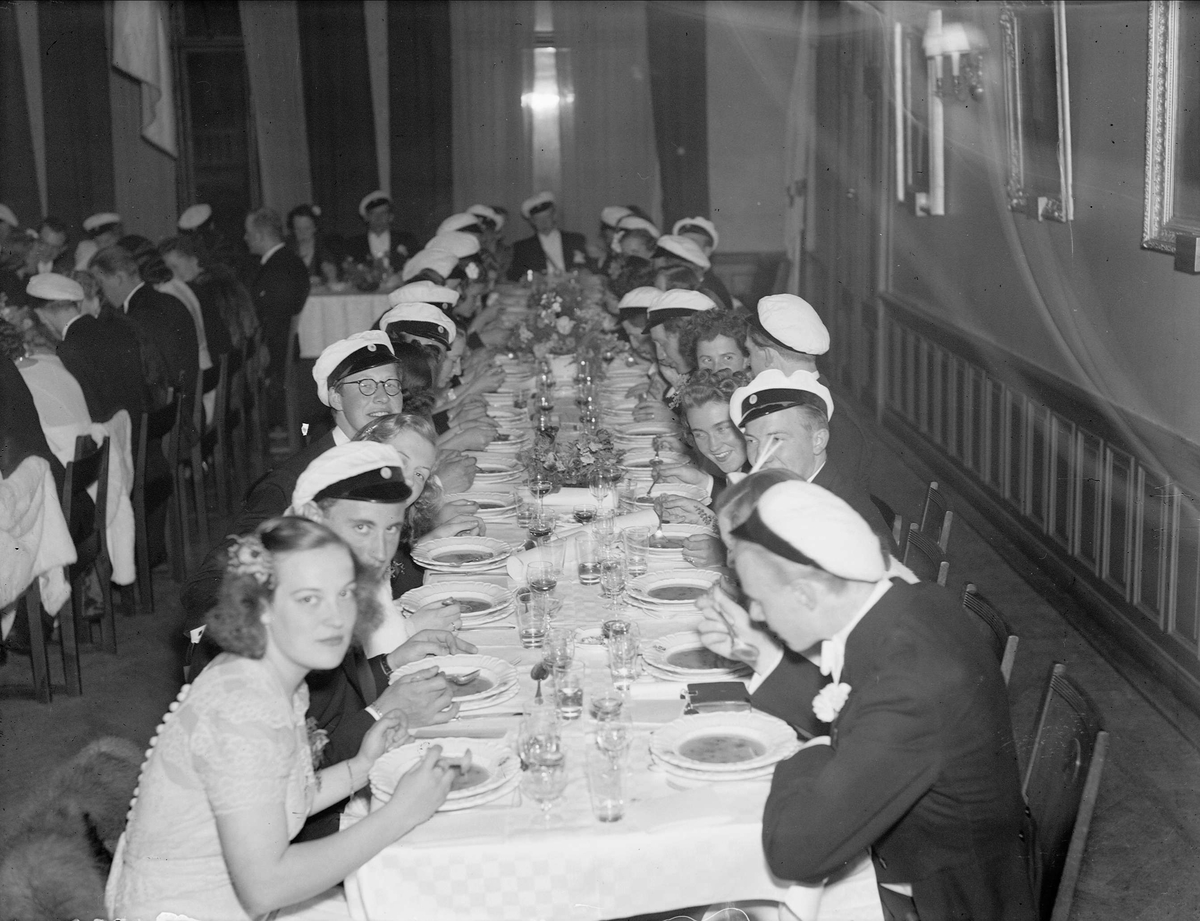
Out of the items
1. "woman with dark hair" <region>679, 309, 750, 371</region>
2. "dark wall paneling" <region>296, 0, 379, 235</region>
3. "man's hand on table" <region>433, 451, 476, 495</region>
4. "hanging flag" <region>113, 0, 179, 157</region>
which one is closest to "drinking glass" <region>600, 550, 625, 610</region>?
"man's hand on table" <region>433, 451, 476, 495</region>

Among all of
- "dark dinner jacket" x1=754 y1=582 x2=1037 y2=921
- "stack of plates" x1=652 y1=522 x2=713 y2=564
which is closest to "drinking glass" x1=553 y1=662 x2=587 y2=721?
"dark dinner jacket" x1=754 y1=582 x2=1037 y2=921

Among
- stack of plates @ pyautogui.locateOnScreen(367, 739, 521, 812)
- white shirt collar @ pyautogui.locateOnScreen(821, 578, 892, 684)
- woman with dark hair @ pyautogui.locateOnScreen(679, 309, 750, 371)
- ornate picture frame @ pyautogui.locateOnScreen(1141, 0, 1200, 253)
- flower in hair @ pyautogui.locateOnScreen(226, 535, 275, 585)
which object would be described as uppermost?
ornate picture frame @ pyautogui.locateOnScreen(1141, 0, 1200, 253)

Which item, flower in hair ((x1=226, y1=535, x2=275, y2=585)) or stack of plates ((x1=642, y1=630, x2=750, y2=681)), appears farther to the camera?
stack of plates ((x1=642, y1=630, x2=750, y2=681))

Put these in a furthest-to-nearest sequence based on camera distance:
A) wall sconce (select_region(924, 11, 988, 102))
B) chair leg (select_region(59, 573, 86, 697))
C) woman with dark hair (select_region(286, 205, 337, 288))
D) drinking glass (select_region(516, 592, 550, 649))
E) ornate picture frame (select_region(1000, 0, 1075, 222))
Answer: woman with dark hair (select_region(286, 205, 337, 288)) < wall sconce (select_region(924, 11, 988, 102)) < ornate picture frame (select_region(1000, 0, 1075, 222)) < chair leg (select_region(59, 573, 86, 697)) < drinking glass (select_region(516, 592, 550, 649))

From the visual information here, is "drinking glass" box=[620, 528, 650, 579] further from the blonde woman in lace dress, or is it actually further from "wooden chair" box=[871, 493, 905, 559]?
the blonde woman in lace dress

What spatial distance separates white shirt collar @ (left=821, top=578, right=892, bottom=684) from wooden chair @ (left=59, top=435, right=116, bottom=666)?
9.97 ft

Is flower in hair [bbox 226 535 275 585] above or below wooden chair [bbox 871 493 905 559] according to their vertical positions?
above

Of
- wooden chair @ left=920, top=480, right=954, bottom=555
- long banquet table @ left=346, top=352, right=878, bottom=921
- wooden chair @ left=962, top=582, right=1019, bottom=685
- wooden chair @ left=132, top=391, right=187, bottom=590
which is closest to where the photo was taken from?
long banquet table @ left=346, top=352, right=878, bottom=921

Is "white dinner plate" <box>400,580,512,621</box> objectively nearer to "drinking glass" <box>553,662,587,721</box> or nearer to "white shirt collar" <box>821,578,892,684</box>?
"drinking glass" <box>553,662,587,721</box>

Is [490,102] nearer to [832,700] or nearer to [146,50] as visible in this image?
[146,50]

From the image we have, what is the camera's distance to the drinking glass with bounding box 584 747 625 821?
2.17 m

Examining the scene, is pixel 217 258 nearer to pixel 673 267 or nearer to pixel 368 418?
pixel 673 267

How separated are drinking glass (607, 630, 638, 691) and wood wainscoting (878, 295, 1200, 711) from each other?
7.85 feet

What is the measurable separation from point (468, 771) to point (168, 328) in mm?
4831
